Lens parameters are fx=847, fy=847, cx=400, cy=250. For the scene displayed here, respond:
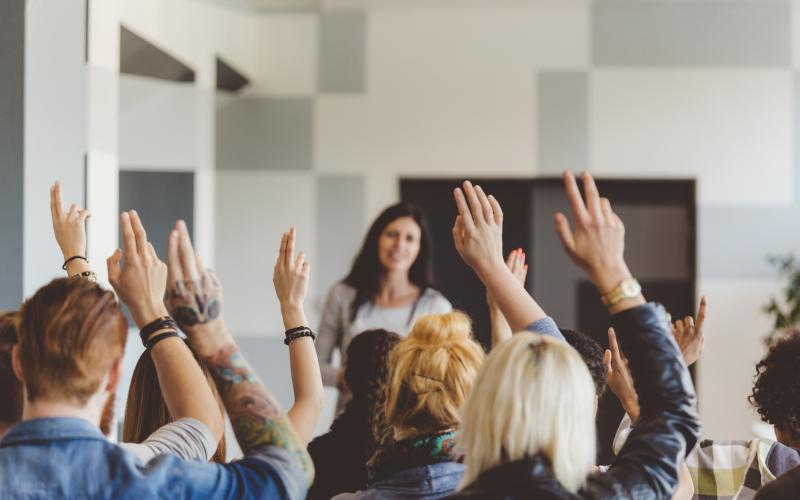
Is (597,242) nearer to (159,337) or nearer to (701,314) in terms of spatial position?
(159,337)

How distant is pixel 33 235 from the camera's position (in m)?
2.79

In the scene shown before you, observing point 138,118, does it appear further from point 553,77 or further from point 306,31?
point 553,77

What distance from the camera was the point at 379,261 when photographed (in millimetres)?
3633

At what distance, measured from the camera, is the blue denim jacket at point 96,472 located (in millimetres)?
988

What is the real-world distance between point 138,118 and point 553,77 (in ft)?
8.10

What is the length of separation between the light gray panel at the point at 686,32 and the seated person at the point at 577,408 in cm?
419

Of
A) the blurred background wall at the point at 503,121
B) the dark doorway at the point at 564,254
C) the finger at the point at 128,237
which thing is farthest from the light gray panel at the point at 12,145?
the dark doorway at the point at 564,254

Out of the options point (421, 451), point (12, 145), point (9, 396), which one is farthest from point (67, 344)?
point (12, 145)

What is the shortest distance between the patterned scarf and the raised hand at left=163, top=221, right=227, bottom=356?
52 centimetres

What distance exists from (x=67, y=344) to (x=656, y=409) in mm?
766

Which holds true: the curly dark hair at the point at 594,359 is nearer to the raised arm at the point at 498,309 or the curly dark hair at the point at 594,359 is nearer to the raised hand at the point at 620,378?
the raised hand at the point at 620,378

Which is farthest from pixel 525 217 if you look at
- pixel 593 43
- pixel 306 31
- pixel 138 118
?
pixel 138 118

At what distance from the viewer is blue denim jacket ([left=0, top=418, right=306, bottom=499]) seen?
99cm

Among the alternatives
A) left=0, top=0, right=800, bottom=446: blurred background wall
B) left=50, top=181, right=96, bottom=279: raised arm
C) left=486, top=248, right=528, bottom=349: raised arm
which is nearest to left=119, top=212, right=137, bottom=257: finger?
left=50, top=181, right=96, bottom=279: raised arm
